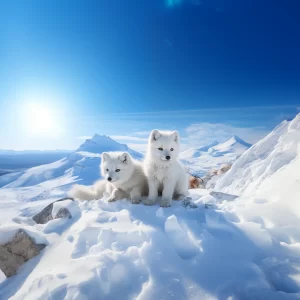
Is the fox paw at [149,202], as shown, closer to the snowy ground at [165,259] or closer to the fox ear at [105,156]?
the snowy ground at [165,259]

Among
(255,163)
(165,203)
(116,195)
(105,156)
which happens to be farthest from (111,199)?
(255,163)

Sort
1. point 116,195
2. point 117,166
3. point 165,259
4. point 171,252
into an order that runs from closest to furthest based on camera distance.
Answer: point 165,259, point 171,252, point 116,195, point 117,166

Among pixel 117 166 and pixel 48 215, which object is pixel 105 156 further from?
pixel 48 215

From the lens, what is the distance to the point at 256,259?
3246 millimetres

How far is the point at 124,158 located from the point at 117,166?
337 mm

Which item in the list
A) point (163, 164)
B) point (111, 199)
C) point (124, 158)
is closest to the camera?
point (163, 164)

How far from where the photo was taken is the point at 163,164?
5453 millimetres

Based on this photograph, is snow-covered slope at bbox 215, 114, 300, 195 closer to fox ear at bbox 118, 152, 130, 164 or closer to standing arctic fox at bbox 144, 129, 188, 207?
standing arctic fox at bbox 144, 129, 188, 207

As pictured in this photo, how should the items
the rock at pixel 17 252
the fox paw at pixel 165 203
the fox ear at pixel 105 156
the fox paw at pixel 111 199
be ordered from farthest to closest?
1. the fox ear at pixel 105 156
2. the fox paw at pixel 111 199
3. the fox paw at pixel 165 203
4. the rock at pixel 17 252

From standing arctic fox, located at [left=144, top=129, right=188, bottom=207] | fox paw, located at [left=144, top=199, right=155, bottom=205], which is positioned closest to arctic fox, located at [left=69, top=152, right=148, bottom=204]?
fox paw, located at [left=144, top=199, right=155, bottom=205]

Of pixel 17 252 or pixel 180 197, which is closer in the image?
pixel 17 252

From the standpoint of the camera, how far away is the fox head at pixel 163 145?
5.33m

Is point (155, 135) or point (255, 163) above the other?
point (155, 135)

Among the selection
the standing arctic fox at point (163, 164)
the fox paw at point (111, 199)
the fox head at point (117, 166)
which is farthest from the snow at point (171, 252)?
the fox head at point (117, 166)
